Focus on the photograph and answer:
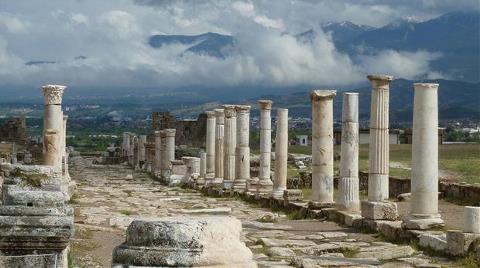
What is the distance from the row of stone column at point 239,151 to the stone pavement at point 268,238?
1305mm

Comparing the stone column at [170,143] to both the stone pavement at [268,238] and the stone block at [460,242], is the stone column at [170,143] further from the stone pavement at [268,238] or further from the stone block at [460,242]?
the stone block at [460,242]

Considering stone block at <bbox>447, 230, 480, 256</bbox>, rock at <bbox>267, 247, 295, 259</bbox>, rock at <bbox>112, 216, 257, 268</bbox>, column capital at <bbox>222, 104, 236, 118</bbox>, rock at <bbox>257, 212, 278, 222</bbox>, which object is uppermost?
column capital at <bbox>222, 104, 236, 118</bbox>

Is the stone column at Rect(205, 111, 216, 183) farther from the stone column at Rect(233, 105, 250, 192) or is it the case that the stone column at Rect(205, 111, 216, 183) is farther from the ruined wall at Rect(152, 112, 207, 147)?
the ruined wall at Rect(152, 112, 207, 147)

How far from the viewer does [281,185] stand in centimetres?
2858

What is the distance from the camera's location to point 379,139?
20.7 meters

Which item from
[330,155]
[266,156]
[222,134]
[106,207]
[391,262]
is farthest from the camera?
[222,134]

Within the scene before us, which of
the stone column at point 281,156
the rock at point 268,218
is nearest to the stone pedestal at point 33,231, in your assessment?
the rock at point 268,218

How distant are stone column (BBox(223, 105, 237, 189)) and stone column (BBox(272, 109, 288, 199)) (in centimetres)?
608

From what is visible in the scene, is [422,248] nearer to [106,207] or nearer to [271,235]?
[271,235]

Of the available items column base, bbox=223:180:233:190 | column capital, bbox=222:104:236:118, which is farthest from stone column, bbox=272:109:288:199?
column capital, bbox=222:104:236:118

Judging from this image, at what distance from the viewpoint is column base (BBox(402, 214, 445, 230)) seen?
17.1 metres

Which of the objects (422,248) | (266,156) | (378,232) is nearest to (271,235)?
(378,232)

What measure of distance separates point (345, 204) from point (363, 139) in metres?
48.8

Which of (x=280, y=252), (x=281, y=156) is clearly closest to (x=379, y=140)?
(x=280, y=252)
